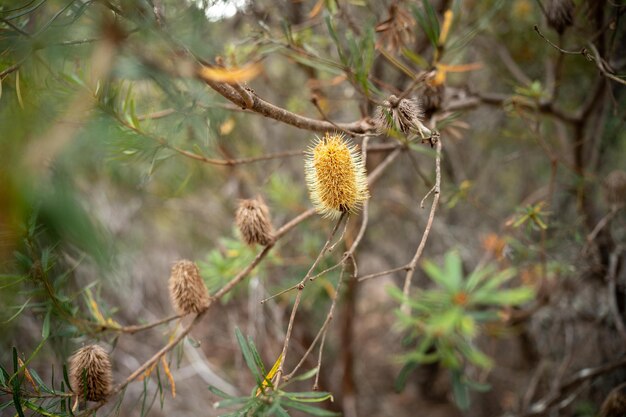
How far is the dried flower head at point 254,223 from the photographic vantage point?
774mm

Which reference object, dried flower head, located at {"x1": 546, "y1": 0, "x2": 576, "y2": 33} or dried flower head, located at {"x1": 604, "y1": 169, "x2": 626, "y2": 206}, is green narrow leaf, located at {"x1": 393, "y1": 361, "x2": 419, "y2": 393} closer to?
dried flower head, located at {"x1": 604, "y1": 169, "x2": 626, "y2": 206}

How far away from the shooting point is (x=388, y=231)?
236 centimetres

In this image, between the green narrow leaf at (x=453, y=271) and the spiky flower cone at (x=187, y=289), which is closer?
the spiky flower cone at (x=187, y=289)

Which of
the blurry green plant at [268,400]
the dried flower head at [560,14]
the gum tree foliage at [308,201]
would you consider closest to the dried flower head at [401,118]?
the gum tree foliage at [308,201]

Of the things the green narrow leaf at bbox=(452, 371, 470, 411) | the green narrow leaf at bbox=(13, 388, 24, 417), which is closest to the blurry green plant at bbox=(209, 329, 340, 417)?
the green narrow leaf at bbox=(13, 388, 24, 417)

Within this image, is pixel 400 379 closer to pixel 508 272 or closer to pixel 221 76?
pixel 508 272

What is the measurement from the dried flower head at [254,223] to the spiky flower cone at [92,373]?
307mm

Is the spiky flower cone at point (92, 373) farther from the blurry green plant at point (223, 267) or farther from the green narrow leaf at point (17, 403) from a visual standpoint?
the blurry green plant at point (223, 267)

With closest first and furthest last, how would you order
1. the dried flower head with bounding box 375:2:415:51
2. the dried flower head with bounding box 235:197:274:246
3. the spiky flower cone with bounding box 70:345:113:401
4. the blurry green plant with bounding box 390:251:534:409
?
the spiky flower cone with bounding box 70:345:113:401
the dried flower head with bounding box 235:197:274:246
the dried flower head with bounding box 375:2:415:51
the blurry green plant with bounding box 390:251:534:409

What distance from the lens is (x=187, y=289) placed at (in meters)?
0.73

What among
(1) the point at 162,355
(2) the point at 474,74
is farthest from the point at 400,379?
(2) the point at 474,74

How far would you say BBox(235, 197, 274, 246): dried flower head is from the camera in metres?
0.77

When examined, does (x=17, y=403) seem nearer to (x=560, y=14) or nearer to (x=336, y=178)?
(x=336, y=178)

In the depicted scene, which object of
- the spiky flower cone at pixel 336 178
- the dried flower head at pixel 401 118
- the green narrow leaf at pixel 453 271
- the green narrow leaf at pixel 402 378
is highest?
the dried flower head at pixel 401 118
